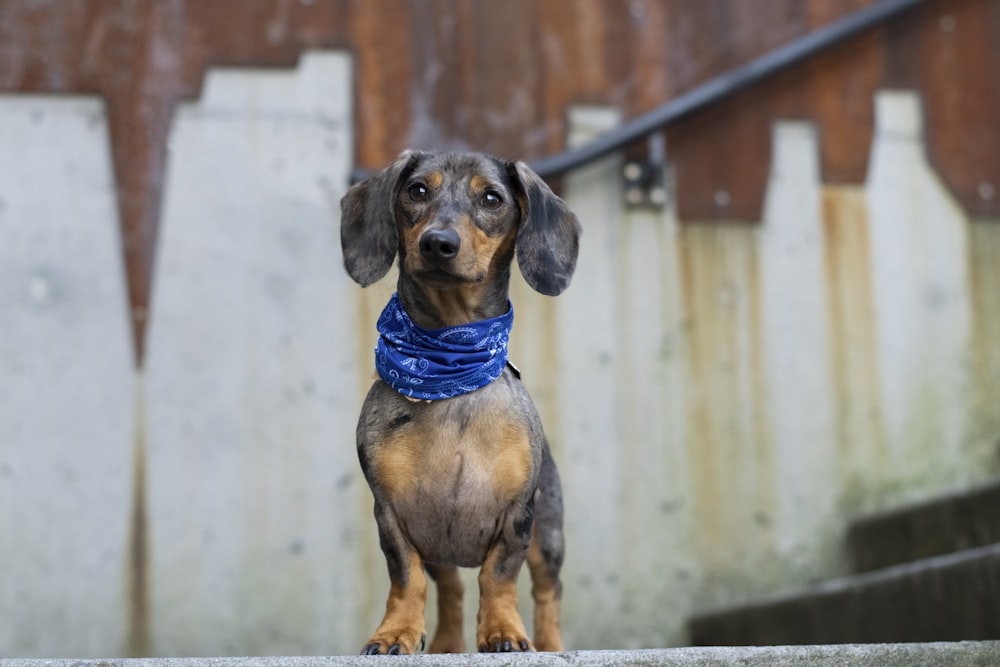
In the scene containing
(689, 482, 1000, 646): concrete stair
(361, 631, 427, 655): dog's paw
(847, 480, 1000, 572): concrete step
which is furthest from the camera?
(847, 480, 1000, 572): concrete step

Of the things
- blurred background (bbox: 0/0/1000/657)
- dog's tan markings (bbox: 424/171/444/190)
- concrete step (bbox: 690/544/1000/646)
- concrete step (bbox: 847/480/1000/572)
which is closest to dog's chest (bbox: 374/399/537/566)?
dog's tan markings (bbox: 424/171/444/190)

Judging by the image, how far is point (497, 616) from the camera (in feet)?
8.23

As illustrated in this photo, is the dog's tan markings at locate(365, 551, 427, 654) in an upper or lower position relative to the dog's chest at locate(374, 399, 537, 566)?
lower

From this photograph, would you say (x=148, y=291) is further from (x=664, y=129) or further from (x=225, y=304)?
(x=664, y=129)

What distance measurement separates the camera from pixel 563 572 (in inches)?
175

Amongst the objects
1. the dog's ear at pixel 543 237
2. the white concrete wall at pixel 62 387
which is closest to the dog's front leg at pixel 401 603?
the dog's ear at pixel 543 237

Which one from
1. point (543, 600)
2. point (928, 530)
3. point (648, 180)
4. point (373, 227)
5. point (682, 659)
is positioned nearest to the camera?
point (682, 659)

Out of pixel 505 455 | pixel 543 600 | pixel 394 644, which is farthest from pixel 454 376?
pixel 543 600

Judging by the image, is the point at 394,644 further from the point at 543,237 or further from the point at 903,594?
the point at 903,594

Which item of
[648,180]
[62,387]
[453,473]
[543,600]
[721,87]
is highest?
[721,87]

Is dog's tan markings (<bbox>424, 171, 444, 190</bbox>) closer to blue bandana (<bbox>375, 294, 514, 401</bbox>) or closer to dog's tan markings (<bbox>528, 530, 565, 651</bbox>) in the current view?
blue bandana (<bbox>375, 294, 514, 401</bbox>)

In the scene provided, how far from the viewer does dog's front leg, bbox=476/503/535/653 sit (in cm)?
245

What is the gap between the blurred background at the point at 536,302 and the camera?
430 cm

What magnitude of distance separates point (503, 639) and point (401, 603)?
210 mm
